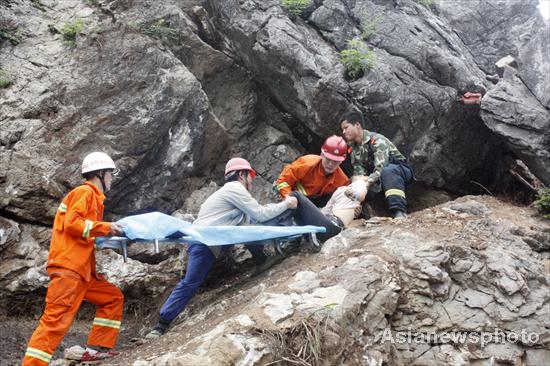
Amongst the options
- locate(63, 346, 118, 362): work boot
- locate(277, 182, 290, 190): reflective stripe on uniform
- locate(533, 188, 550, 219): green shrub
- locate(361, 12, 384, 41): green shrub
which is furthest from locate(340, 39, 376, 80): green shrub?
locate(63, 346, 118, 362): work boot

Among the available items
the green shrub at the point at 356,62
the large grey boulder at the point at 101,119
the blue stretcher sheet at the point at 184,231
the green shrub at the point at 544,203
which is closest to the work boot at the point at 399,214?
the blue stretcher sheet at the point at 184,231

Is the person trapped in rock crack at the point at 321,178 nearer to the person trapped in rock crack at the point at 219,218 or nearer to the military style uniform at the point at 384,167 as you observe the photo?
the military style uniform at the point at 384,167

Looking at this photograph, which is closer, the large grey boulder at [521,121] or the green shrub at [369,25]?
the large grey boulder at [521,121]

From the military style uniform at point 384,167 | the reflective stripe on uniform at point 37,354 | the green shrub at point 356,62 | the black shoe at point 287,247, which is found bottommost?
the reflective stripe on uniform at point 37,354

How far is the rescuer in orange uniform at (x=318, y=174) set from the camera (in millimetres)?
7691

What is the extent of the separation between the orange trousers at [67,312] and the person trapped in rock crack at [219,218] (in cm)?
57

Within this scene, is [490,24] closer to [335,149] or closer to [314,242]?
[335,149]

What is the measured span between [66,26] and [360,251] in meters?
6.78

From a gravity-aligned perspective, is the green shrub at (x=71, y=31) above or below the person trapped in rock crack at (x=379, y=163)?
above

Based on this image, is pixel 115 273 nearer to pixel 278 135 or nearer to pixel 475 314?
pixel 278 135

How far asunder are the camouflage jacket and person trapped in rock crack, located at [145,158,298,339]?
7.33ft

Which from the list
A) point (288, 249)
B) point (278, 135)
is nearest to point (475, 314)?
point (288, 249)

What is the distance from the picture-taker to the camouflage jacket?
8328 millimetres

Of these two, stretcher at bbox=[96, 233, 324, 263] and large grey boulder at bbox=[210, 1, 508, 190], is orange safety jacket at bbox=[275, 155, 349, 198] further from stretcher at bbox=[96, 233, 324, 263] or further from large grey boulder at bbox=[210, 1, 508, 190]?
large grey boulder at bbox=[210, 1, 508, 190]
